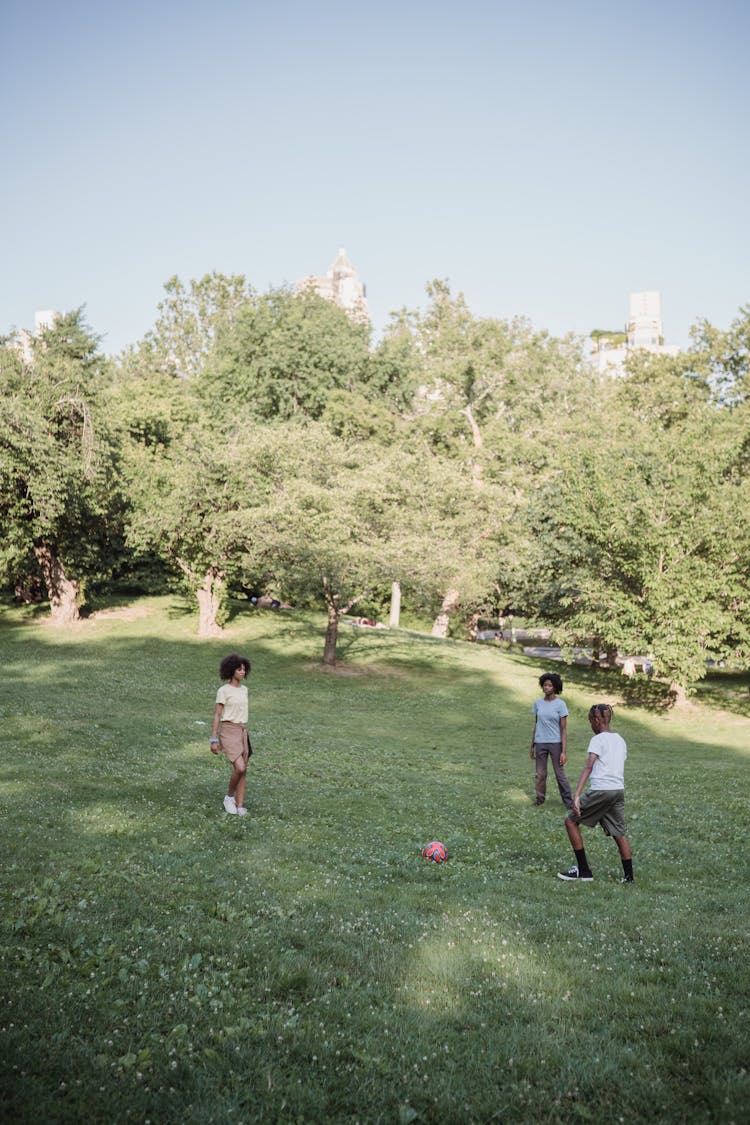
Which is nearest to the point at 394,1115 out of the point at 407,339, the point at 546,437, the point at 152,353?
the point at 546,437

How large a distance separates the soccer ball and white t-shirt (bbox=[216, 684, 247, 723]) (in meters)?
3.76

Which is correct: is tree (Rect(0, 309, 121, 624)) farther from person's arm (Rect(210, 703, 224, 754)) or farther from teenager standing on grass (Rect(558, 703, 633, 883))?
teenager standing on grass (Rect(558, 703, 633, 883))

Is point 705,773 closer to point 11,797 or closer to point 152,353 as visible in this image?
point 11,797

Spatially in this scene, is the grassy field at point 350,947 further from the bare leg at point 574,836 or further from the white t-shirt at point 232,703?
the white t-shirt at point 232,703

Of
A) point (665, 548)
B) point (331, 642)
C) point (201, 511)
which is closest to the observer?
point (665, 548)

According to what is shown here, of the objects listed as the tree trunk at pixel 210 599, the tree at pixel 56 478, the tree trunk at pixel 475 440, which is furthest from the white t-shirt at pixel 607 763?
the tree trunk at pixel 475 440

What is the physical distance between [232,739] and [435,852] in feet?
12.9

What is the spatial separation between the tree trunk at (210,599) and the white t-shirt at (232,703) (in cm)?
2996

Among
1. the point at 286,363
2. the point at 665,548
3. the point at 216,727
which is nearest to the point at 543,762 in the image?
the point at 216,727

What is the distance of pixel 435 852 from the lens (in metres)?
11.3

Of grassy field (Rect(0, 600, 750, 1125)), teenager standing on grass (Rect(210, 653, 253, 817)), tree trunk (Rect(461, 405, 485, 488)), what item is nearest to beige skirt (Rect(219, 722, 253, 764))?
teenager standing on grass (Rect(210, 653, 253, 817))

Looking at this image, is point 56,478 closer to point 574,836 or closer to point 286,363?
point 286,363

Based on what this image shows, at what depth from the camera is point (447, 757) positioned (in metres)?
21.7

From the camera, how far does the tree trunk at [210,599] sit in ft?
139
